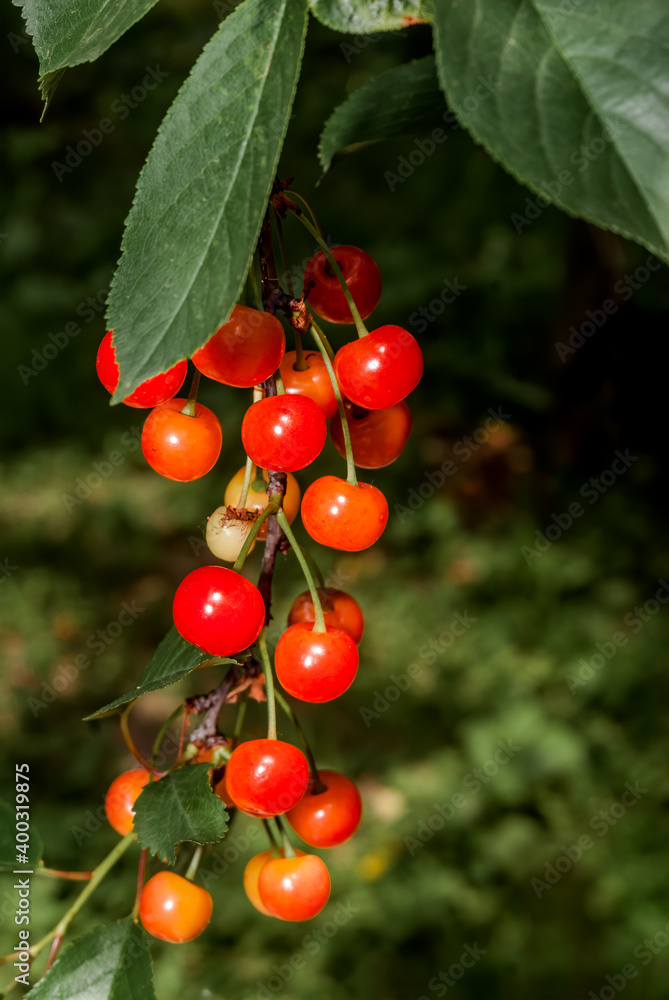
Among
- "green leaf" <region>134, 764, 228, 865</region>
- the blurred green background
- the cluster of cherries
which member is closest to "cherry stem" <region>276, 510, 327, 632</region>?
the cluster of cherries

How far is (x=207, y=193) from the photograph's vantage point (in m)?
0.69

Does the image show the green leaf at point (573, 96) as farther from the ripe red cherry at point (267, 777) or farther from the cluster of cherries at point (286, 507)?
the ripe red cherry at point (267, 777)

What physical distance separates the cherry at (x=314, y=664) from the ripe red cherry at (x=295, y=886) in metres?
0.26

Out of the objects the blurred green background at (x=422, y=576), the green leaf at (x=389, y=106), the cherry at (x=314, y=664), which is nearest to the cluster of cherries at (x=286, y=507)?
the cherry at (x=314, y=664)

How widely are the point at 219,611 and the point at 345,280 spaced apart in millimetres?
429

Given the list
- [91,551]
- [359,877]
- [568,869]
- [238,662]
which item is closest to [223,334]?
[238,662]

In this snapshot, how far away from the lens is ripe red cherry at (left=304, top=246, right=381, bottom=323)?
0.99 metres

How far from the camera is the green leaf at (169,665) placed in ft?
2.84

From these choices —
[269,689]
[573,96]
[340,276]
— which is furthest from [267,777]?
[573,96]

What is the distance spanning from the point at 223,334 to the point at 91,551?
10.3 ft

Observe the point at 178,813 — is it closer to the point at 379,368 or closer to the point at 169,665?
the point at 169,665

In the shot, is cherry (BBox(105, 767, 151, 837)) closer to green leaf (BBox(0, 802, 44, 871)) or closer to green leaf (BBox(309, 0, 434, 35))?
green leaf (BBox(0, 802, 44, 871))

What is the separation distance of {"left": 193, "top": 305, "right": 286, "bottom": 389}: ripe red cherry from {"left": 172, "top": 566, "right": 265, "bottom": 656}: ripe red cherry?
0.69 ft

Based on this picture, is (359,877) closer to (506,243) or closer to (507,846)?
(507,846)
